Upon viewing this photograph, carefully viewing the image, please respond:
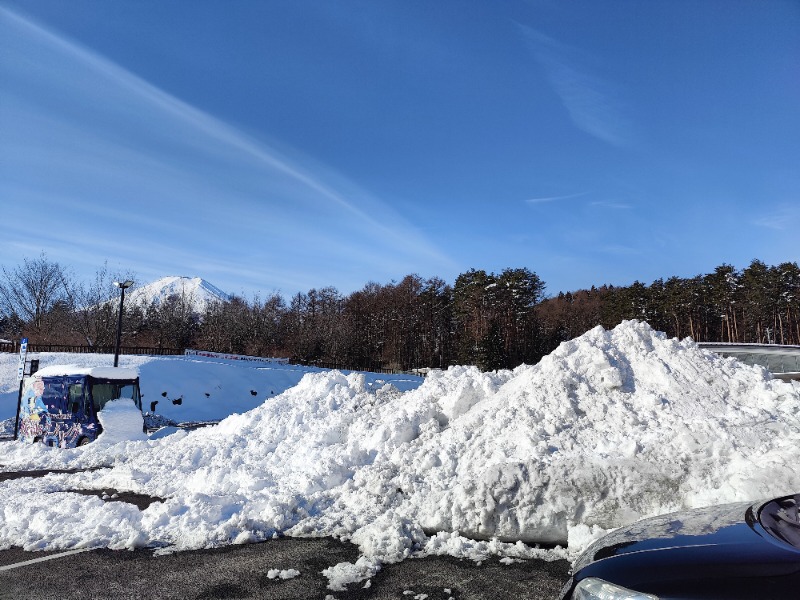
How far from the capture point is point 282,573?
5.02m

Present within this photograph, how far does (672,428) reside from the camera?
6.55 metres

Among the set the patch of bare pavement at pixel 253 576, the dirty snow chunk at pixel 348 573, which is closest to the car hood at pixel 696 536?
the patch of bare pavement at pixel 253 576

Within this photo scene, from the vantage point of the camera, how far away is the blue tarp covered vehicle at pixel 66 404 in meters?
14.7

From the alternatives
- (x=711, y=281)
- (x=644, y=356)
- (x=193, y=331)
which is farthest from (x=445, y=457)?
(x=193, y=331)

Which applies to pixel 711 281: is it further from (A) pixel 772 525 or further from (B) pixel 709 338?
(A) pixel 772 525

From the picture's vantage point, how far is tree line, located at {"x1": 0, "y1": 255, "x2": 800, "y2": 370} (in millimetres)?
47625

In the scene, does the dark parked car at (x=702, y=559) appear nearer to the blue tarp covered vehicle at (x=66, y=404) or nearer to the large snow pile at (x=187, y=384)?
the blue tarp covered vehicle at (x=66, y=404)

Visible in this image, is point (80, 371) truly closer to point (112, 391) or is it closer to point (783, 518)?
point (112, 391)

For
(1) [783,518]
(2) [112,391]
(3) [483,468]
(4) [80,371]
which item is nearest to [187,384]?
(2) [112,391]

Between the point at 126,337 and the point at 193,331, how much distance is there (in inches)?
698

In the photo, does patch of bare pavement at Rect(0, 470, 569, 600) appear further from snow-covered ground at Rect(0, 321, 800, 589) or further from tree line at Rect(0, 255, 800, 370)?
tree line at Rect(0, 255, 800, 370)

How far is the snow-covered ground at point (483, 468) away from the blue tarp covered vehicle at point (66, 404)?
5794 mm

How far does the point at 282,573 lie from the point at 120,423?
1193 centimetres

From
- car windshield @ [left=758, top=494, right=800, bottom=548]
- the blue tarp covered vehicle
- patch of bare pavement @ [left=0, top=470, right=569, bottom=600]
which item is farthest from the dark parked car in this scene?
the blue tarp covered vehicle
